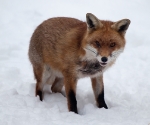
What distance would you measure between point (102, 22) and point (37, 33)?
1.69 metres

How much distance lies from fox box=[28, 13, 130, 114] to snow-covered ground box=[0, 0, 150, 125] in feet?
1.29

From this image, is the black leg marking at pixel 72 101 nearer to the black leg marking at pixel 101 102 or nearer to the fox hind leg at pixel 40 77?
the black leg marking at pixel 101 102

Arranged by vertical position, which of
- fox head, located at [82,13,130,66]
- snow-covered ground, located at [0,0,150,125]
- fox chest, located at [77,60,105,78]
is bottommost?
snow-covered ground, located at [0,0,150,125]

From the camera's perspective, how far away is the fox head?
4520mm

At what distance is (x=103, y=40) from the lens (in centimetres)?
460

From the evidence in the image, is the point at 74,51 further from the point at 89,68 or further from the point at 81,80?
the point at 81,80

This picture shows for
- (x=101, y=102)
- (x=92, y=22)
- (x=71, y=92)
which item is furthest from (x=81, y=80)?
(x=92, y=22)

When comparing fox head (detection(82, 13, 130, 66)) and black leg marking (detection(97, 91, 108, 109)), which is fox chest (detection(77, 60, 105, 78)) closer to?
fox head (detection(82, 13, 130, 66))

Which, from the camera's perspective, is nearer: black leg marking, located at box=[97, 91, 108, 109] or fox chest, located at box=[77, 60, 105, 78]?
fox chest, located at box=[77, 60, 105, 78]

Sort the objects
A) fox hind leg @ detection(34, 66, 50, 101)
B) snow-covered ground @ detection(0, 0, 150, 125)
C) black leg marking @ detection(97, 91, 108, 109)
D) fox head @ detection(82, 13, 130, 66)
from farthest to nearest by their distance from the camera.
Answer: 1. fox hind leg @ detection(34, 66, 50, 101)
2. black leg marking @ detection(97, 91, 108, 109)
3. fox head @ detection(82, 13, 130, 66)
4. snow-covered ground @ detection(0, 0, 150, 125)

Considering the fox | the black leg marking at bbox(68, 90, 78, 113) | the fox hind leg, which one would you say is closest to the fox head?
the fox

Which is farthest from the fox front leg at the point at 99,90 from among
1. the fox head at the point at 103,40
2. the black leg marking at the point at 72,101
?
the fox head at the point at 103,40

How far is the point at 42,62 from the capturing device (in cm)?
583

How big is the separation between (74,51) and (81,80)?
7.79 ft
